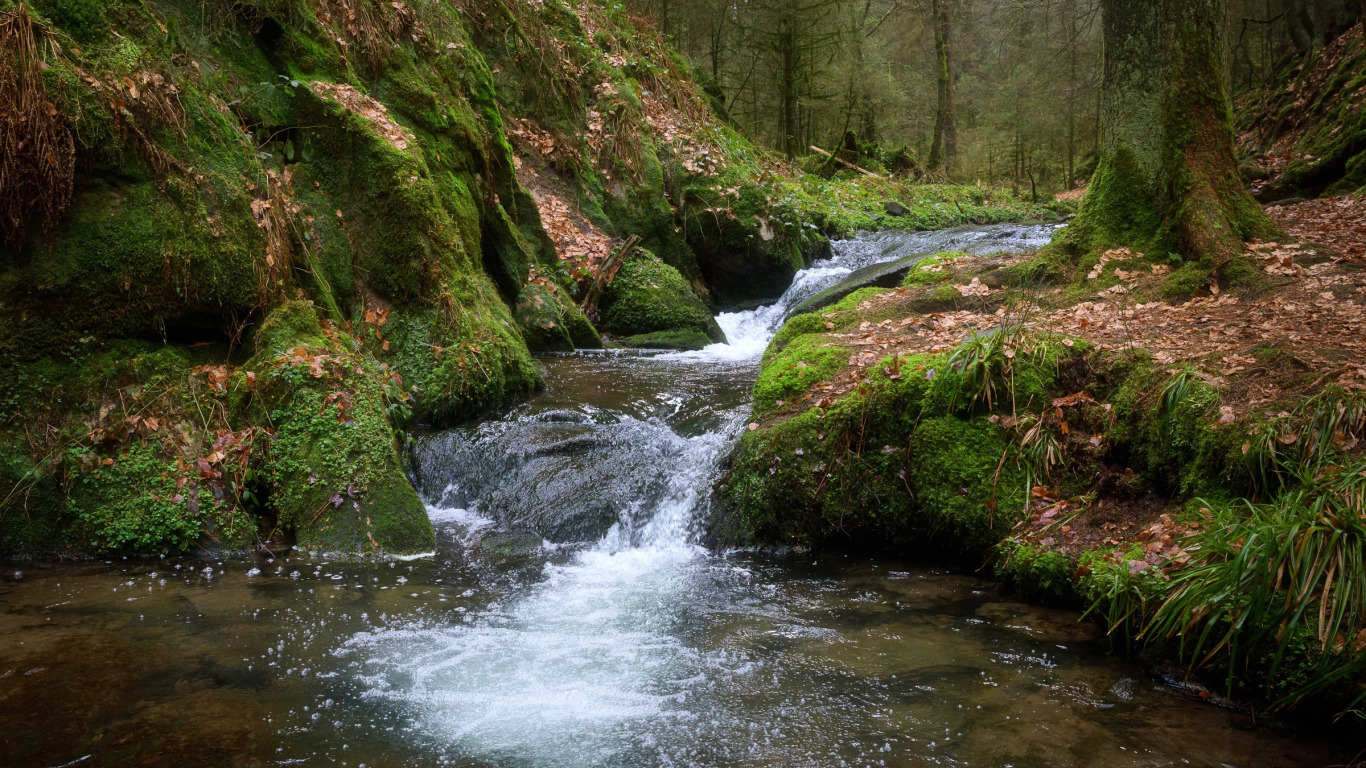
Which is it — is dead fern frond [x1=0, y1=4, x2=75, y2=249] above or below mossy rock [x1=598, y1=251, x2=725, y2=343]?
above

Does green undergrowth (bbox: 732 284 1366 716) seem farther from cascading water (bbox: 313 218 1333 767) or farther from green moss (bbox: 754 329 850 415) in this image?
cascading water (bbox: 313 218 1333 767)

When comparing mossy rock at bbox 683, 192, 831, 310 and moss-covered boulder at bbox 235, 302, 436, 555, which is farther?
mossy rock at bbox 683, 192, 831, 310

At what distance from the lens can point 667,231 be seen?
40.1ft

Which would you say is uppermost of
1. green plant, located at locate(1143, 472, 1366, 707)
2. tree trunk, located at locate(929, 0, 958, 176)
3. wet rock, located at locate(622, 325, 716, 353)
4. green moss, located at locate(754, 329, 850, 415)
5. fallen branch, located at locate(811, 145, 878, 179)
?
tree trunk, located at locate(929, 0, 958, 176)

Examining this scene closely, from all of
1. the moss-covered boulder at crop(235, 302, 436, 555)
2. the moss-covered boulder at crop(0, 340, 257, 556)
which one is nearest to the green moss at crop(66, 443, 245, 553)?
the moss-covered boulder at crop(0, 340, 257, 556)

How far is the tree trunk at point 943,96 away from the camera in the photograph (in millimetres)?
20859

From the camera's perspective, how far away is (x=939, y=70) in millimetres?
21250

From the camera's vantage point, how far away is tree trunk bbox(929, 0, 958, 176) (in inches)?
821

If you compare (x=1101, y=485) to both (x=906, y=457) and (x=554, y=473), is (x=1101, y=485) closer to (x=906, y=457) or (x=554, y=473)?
(x=906, y=457)

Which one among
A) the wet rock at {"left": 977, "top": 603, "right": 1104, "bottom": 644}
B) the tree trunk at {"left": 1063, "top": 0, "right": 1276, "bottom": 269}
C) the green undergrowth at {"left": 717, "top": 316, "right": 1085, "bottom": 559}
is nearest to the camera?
the wet rock at {"left": 977, "top": 603, "right": 1104, "bottom": 644}

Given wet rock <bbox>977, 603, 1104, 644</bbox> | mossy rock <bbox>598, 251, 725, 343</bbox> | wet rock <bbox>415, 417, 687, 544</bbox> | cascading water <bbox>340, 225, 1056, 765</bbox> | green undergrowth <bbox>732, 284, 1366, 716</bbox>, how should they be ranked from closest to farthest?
1. green undergrowth <bbox>732, 284, 1366, 716</bbox>
2. cascading water <bbox>340, 225, 1056, 765</bbox>
3. wet rock <bbox>977, 603, 1104, 644</bbox>
4. wet rock <bbox>415, 417, 687, 544</bbox>
5. mossy rock <bbox>598, 251, 725, 343</bbox>

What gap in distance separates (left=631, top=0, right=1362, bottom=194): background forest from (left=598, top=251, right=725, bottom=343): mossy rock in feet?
32.3

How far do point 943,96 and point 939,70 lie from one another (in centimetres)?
79

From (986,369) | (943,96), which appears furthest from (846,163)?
(986,369)
